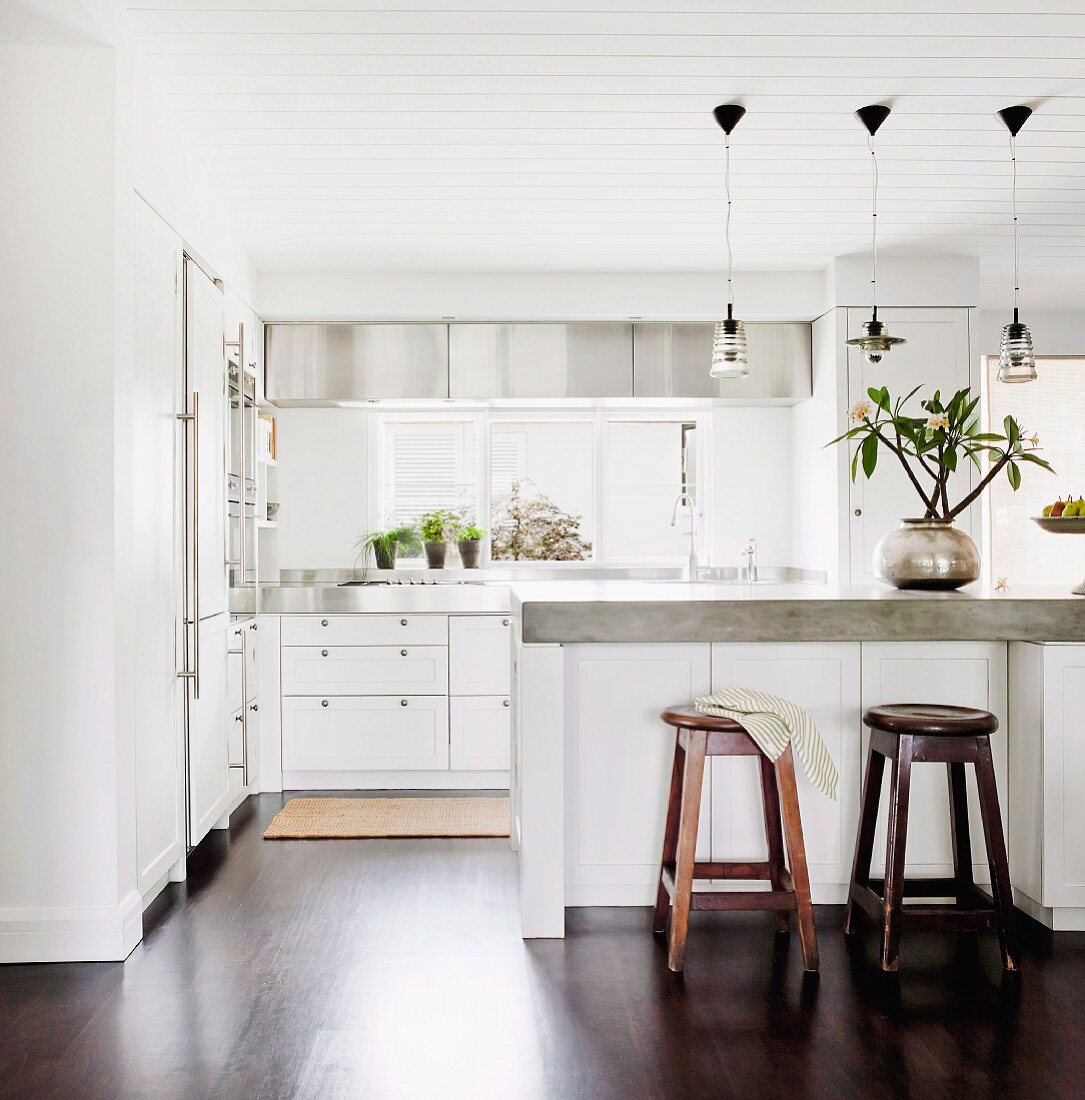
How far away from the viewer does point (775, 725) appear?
2.69m

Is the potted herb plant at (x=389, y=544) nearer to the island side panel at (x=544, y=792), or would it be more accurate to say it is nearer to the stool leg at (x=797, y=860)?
the island side panel at (x=544, y=792)

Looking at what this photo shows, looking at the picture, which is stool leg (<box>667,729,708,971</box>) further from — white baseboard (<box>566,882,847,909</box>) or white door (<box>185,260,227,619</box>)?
white door (<box>185,260,227,619</box>)

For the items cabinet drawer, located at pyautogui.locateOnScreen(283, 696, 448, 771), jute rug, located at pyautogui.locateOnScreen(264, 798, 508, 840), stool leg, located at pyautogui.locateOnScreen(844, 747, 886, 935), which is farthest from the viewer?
cabinet drawer, located at pyautogui.locateOnScreen(283, 696, 448, 771)

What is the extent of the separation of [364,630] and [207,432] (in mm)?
1397

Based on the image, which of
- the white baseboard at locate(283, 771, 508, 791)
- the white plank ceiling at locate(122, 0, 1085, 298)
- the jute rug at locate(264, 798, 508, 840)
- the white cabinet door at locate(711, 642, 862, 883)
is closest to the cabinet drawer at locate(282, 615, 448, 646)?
the white baseboard at locate(283, 771, 508, 791)

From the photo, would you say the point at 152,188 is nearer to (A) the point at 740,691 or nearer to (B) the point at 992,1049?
(A) the point at 740,691

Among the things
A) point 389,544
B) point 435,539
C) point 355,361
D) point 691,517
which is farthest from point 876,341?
point 389,544

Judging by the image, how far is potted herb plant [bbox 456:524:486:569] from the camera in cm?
554

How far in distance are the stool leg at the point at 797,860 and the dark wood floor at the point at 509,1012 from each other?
7 centimetres

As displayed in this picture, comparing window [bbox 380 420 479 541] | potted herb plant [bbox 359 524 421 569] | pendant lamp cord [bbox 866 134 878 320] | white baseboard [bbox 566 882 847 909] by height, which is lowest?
white baseboard [bbox 566 882 847 909]

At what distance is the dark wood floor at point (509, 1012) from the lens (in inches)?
83.0

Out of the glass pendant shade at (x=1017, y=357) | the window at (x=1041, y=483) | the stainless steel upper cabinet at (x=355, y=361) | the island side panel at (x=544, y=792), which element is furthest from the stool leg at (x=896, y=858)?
the window at (x=1041, y=483)

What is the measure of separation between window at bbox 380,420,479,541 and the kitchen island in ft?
8.64

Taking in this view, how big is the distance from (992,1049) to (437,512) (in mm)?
3952
